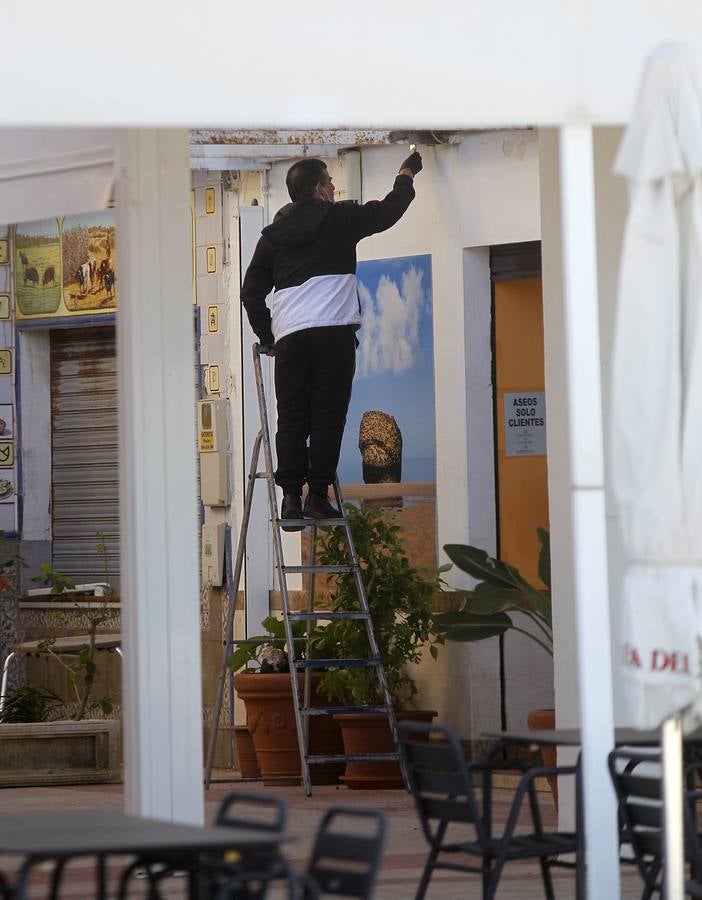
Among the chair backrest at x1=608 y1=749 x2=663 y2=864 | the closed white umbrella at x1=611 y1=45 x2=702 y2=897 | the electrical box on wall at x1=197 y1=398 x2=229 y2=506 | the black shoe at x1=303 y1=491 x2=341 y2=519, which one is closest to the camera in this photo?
the closed white umbrella at x1=611 y1=45 x2=702 y2=897

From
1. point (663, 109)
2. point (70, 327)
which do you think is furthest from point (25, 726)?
point (663, 109)

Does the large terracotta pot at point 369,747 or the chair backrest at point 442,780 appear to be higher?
the chair backrest at point 442,780

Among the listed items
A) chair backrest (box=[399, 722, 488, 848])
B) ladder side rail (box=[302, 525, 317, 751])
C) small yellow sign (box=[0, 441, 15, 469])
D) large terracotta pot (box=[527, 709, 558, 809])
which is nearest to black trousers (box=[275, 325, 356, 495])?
ladder side rail (box=[302, 525, 317, 751])

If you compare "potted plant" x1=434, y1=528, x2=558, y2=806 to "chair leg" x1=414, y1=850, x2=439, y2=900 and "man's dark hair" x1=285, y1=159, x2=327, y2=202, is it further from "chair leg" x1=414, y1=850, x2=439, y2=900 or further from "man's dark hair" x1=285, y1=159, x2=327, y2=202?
"chair leg" x1=414, y1=850, x2=439, y2=900

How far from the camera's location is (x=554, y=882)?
7.19 meters

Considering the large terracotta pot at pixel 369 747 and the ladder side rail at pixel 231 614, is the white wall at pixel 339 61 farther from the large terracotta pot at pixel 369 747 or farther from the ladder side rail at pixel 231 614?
the large terracotta pot at pixel 369 747

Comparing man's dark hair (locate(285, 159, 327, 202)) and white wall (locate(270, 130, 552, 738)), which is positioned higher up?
man's dark hair (locate(285, 159, 327, 202))

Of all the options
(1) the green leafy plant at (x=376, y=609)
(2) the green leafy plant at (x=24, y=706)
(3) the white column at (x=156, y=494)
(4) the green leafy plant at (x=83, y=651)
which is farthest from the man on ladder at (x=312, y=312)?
(3) the white column at (x=156, y=494)

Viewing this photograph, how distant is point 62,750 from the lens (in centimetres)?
1077

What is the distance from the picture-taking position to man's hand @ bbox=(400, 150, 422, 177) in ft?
34.8

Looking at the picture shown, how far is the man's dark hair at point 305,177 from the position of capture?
10742 millimetres

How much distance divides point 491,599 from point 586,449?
456 centimetres

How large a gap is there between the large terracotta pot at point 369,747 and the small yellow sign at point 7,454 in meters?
4.02

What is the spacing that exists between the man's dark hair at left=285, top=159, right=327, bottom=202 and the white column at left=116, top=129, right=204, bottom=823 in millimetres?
3695
